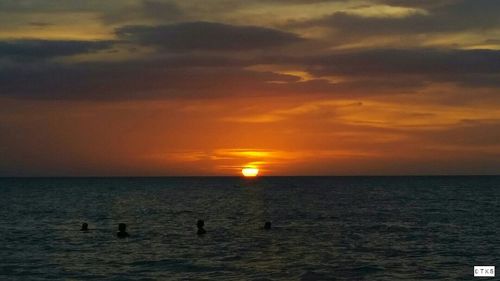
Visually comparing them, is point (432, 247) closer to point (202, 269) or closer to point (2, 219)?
point (202, 269)

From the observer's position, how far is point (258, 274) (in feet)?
135

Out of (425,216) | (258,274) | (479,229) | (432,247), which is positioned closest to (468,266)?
(432,247)

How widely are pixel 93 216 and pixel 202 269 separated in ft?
173

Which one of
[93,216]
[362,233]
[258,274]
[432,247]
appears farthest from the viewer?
[93,216]

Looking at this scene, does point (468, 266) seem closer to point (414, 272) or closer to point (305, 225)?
point (414, 272)

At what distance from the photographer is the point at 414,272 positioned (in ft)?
135

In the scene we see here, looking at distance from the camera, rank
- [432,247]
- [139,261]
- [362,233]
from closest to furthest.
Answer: [139,261] → [432,247] → [362,233]

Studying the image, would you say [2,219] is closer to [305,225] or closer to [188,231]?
[188,231]

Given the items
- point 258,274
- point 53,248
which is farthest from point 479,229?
point 53,248

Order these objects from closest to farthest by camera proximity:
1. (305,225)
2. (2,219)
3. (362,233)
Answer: (362,233) < (305,225) < (2,219)

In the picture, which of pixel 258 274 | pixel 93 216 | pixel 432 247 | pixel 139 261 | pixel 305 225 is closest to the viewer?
pixel 258 274

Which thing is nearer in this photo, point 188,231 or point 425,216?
point 188,231

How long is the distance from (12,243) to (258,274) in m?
27.6

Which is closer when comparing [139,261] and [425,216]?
[139,261]
